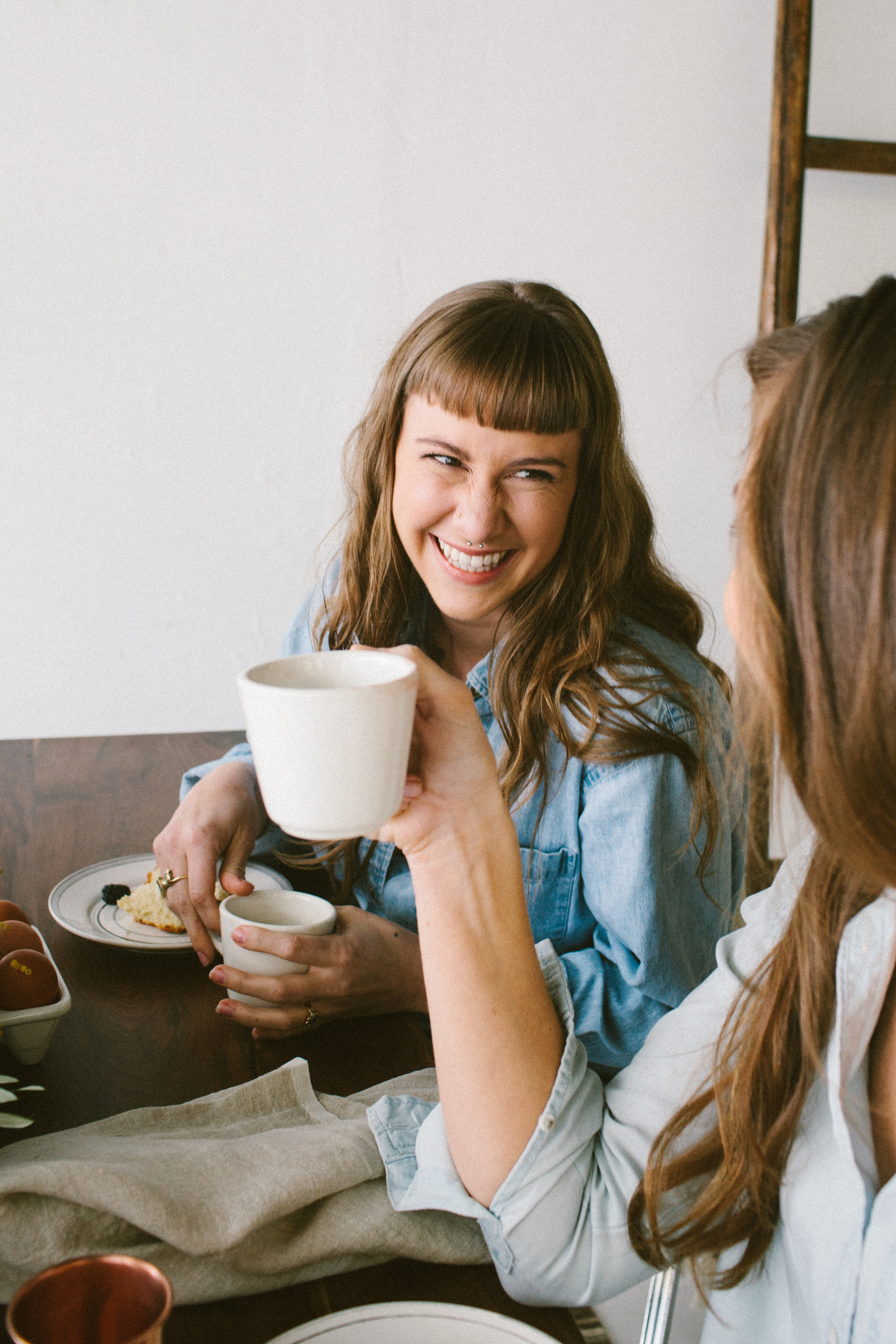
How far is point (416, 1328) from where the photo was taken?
0.50 metres

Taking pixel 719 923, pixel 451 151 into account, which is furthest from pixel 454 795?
pixel 451 151

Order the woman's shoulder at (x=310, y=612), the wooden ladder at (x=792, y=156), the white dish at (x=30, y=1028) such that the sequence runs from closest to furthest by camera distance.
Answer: the white dish at (x=30, y=1028) → the woman's shoulder at (x=310, y=612) → the wooden ladder at (x=792, y=156)

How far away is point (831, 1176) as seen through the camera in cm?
61

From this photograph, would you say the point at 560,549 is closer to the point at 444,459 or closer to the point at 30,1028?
the point at 444,459

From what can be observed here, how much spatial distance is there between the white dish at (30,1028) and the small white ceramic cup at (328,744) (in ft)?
0.95

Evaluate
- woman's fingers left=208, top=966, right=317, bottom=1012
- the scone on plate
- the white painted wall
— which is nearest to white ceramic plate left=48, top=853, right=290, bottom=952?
the scone on plate

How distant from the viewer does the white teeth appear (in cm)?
109

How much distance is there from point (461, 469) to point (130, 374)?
4.42 feet

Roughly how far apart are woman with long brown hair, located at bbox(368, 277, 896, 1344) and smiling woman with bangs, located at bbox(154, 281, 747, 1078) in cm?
20

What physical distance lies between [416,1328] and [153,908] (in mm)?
510

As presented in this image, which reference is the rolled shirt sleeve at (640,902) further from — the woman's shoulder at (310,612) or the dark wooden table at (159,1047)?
the woman's shoulder at (310,612)

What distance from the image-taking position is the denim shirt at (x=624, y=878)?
2.98 ft

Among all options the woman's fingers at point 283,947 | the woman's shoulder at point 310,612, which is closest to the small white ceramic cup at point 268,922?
the woman's fingers at point 283,947

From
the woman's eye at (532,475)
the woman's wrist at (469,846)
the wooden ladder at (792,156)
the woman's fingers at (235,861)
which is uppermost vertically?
the wooden ladder at (792,156)
